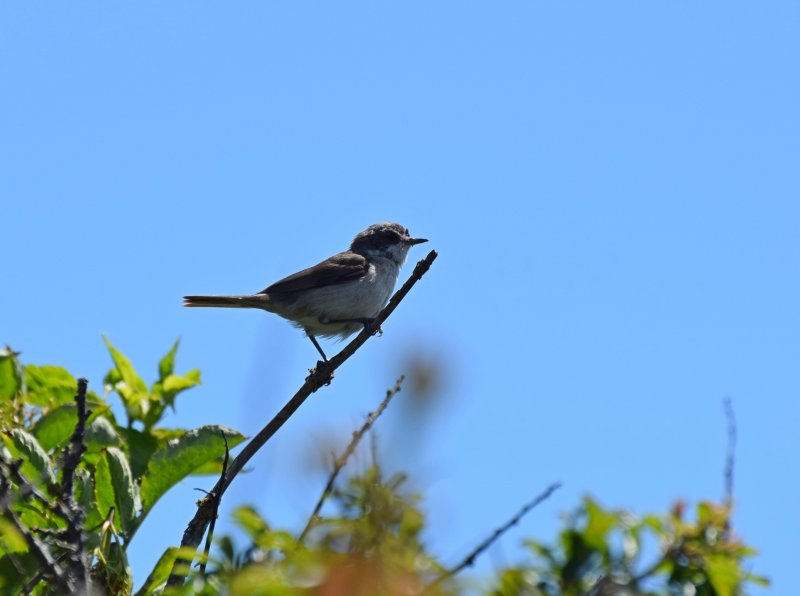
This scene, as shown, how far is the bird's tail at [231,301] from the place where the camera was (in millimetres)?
10367

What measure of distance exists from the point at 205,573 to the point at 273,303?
8212 millimetres

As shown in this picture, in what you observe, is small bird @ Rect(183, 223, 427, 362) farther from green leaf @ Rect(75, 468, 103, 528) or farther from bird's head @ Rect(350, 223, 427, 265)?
green leaf @ Rect(75, 468, 103, 528)

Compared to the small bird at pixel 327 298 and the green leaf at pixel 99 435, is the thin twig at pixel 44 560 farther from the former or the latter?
the small bird at pixel 327 298

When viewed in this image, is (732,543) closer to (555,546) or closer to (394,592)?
(555,546)

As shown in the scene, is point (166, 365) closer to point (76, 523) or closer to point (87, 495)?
point (87, 495)

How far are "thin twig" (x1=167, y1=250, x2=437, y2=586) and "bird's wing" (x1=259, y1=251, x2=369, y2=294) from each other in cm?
394

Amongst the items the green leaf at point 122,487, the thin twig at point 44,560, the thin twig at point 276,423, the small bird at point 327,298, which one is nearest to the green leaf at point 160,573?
the thin twig at point 276,423

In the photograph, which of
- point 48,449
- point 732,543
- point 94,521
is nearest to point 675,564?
point 732,543

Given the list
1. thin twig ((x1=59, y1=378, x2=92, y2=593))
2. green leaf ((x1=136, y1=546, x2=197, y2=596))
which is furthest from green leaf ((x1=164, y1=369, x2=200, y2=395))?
thin twig ((x1=59, y1=378, x2=92, y2=593))

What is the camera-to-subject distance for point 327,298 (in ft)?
34.8

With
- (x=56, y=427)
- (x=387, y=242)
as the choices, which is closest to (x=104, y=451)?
(x=56, y=427)

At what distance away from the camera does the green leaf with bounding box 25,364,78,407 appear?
5.76 metres

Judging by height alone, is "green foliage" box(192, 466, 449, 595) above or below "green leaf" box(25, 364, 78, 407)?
below

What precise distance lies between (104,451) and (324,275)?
246 inches
